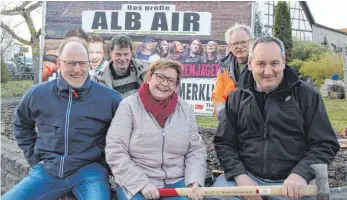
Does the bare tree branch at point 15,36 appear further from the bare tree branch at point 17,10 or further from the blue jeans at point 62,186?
the blue jeans at point 62,186

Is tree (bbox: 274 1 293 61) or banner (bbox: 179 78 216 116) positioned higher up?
tree (bbox: 274 1 293 61)

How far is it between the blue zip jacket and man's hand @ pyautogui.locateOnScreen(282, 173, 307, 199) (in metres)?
1.40

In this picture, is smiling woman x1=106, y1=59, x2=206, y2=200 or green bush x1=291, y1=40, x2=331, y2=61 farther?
green bush x1=291, y1=40, x2=331, y2=61

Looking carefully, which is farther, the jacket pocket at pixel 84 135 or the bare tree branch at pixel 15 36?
the bare tree branch at pixel 15 36

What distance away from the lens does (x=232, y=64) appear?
383 centimetres

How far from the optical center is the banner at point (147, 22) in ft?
33.6

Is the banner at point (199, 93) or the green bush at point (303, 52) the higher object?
the green bush at point (303, 52)

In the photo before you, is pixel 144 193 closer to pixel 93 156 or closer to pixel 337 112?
pixel 93 156

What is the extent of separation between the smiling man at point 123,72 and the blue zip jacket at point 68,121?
0.76m

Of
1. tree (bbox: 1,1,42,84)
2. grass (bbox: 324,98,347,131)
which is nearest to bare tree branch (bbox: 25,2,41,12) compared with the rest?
tree (bbox: 1,1,42,84)

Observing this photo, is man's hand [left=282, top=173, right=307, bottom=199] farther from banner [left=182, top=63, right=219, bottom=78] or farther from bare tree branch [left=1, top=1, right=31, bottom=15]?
bare tree branch [left=1, top=1, right=31, bottom=15]

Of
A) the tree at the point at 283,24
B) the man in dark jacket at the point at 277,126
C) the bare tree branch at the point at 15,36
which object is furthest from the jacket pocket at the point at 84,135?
the tree at the point at 283,24

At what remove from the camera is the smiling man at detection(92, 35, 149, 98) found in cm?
410

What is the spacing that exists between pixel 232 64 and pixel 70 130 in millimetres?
1534
